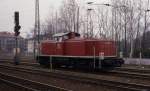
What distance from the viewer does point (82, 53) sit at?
28781 mm

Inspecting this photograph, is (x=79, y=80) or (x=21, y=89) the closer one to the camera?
(x=21, y=89)

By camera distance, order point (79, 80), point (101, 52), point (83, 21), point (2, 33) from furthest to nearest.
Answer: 1. point (2, 33)
2. point (83, 21)
3. point (101, 52)
4. point (79, 80)

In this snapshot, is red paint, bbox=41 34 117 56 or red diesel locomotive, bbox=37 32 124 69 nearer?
red diesel locomotive, bbox=37 32 124 69

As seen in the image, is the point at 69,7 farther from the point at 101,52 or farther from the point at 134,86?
the point at 134,86

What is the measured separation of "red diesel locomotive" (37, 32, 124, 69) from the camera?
90.1 ft

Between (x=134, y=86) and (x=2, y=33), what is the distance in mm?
165881

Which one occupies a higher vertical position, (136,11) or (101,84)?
(136,11)

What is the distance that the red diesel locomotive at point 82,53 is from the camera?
27.5m

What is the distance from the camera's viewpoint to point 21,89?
17.9m

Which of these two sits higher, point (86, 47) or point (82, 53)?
point (86, 47)

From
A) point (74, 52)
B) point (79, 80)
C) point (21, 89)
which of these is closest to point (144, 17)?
point (74, 52)

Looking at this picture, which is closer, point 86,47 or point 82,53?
point 86,47

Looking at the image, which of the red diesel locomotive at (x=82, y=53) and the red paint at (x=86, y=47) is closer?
the red diesel locomotive at (x=82, y=53)

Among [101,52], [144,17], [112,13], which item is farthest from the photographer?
[112,13]
